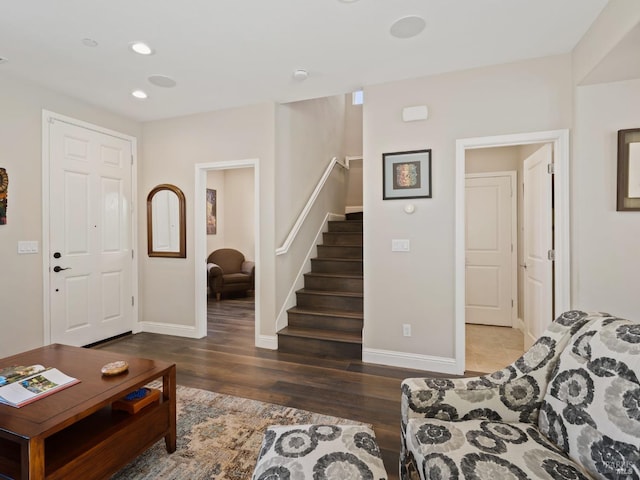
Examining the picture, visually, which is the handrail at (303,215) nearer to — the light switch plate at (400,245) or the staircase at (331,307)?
the staircase at (331,307)

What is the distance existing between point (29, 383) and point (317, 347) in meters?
2.32

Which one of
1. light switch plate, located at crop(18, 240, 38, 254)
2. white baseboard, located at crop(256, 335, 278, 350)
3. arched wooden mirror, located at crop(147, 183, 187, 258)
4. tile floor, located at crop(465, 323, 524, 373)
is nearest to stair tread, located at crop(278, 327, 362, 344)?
white baseboard, located at crop(256, 335, 278, 350)

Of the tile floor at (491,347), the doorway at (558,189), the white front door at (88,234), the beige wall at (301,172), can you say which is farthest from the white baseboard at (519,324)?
the white front door at (88,234)

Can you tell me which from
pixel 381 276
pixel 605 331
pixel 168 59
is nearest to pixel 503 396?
pixel 605 331

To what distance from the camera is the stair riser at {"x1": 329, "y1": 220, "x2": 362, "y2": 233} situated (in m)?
4.94

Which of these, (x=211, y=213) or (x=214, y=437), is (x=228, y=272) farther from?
(x=214, y=437)

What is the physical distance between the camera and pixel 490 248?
4.55m

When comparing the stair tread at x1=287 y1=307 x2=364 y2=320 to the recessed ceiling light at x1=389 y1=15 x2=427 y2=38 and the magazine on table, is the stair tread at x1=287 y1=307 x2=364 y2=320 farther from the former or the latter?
the recessed ceiling light at x1=389 y1=15 x2=427 y2=38

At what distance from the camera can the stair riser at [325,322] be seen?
3.53 metres

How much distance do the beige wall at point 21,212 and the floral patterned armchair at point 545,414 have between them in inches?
140

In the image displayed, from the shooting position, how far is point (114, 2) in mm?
2045

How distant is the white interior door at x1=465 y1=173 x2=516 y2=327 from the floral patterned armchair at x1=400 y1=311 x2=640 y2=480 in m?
3.23

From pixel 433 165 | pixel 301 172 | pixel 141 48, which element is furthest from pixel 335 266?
pixel 141 48

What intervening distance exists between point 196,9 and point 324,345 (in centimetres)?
300
